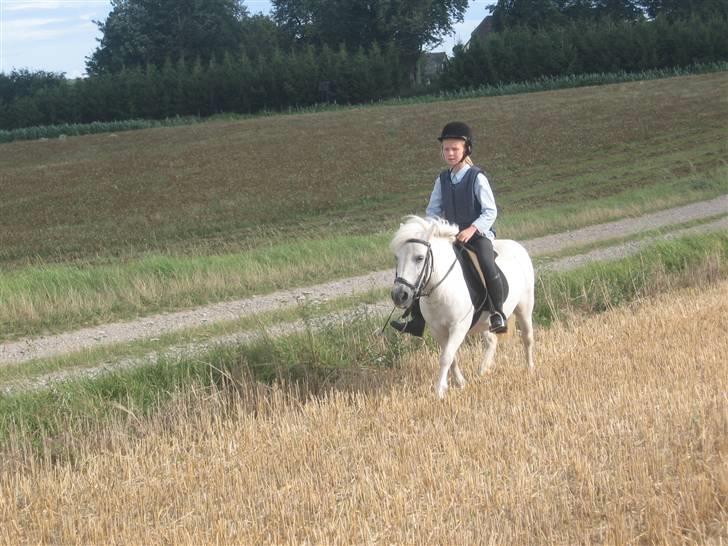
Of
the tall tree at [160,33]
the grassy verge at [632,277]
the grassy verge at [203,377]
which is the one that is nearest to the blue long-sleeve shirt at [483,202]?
the grassy verge at [203,377]

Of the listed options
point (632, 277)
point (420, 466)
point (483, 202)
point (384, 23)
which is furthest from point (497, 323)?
point (384, 23)

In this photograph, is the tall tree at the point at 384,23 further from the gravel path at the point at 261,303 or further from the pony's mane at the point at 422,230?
the pony's mane at the point at 422,230

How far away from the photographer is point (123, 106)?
8200cm

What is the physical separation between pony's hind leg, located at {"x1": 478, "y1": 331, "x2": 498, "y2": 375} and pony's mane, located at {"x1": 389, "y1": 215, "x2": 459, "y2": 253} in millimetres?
1384

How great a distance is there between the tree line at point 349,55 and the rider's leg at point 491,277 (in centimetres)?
6981

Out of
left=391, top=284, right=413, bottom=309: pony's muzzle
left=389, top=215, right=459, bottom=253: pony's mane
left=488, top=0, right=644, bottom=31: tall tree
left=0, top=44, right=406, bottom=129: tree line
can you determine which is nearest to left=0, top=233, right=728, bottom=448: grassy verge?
left=391, top=284, right=413, bottom=309: pony's muzzle

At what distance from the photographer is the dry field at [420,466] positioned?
5246 millimetres

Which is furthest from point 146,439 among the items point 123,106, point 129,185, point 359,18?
point 359,18

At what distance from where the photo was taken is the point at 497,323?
886 centimetres

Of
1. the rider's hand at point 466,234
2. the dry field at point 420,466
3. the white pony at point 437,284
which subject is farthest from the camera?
the rider's hand at point 466,234

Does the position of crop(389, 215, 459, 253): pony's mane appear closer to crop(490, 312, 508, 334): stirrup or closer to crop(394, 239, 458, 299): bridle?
crop(394, 239, 458, 299): bridle

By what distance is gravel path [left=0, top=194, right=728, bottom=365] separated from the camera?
13.2 metres

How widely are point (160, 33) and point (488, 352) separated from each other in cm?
10280

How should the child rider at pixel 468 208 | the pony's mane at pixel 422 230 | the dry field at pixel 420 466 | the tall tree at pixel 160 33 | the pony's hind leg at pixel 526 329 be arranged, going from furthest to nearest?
the tall tree at pixel 160 33 → the pony's hind leg at pixel 526 329 → the child rider at pixel 468 208 → the pony's mane at pixel 422 230 → the dry field at pixel 420 466
